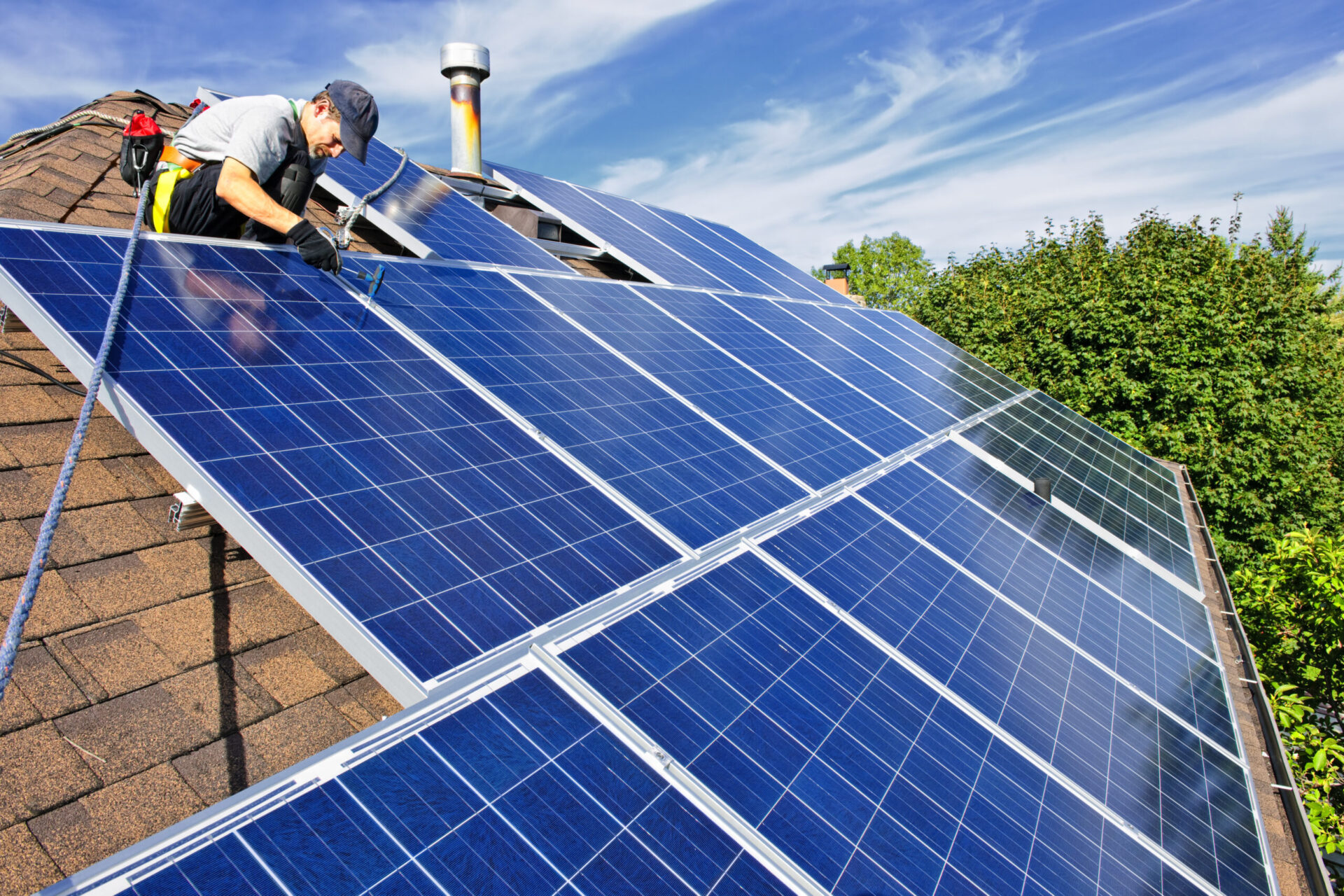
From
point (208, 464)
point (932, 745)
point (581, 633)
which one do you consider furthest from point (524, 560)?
point (932, 745)

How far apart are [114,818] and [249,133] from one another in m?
3.98

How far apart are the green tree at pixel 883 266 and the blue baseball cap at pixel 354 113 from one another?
89937 mm

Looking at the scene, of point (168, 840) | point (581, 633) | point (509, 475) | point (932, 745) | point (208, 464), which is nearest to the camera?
point (168, 840)

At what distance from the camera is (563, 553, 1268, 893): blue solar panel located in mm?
3039

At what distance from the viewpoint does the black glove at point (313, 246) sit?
4785 millimetres

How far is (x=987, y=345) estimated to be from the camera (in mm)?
30562

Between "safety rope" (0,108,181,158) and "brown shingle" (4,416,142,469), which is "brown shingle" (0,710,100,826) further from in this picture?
"safety rope" (0,108,181,158)

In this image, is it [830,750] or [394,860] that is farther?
[830,750]

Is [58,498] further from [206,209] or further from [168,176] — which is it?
[168,176]

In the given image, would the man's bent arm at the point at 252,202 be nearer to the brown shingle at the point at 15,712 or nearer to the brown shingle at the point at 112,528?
the brown shingle at the point at 112,528

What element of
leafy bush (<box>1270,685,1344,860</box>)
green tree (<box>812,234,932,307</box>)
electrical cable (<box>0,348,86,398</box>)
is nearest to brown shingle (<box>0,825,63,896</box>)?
electrical cable (<box>0,348,86,398</box>)

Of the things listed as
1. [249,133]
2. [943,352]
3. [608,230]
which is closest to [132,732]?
[249,133]

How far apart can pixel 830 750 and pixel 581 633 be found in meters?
1.16

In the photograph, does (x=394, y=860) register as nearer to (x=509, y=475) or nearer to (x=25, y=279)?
(x=509, y=475)
